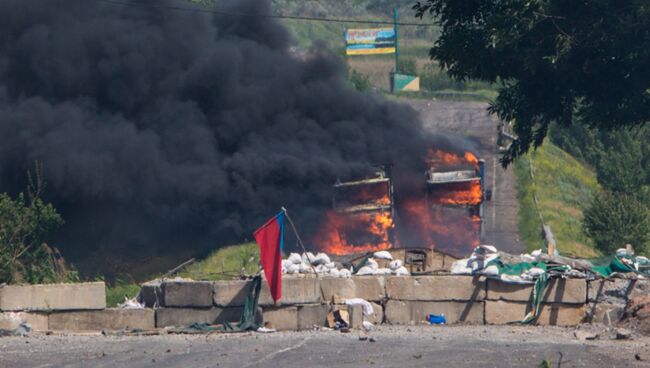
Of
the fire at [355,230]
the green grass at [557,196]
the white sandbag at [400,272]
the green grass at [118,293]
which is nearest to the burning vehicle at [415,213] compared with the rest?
the fire at [355,230]

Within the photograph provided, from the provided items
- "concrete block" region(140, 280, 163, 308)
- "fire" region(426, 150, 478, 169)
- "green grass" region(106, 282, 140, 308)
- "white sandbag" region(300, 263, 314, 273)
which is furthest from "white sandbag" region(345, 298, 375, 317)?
"fire" region(426, 150, 478, 169)

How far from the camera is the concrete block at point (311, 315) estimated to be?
20125 millimetres

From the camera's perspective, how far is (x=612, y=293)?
20.3m

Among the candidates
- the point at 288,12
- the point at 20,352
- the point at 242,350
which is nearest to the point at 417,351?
the point at 242,350

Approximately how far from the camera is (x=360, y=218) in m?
34.1

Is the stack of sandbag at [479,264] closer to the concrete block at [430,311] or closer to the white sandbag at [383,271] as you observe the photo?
the concrete block at [430,311]

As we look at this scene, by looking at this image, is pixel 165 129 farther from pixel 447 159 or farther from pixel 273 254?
pixel 273 254

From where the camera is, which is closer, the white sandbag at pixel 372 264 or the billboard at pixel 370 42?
the white sandbag at pixel 372 264

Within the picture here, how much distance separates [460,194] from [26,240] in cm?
1359

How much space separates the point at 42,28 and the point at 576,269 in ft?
67.9

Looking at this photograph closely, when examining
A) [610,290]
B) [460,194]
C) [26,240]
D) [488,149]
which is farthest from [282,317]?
[488,149]

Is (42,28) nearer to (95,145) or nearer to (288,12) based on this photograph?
(95,145)

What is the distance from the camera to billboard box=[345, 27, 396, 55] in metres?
72.8

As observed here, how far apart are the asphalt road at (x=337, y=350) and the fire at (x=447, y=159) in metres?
17.4
